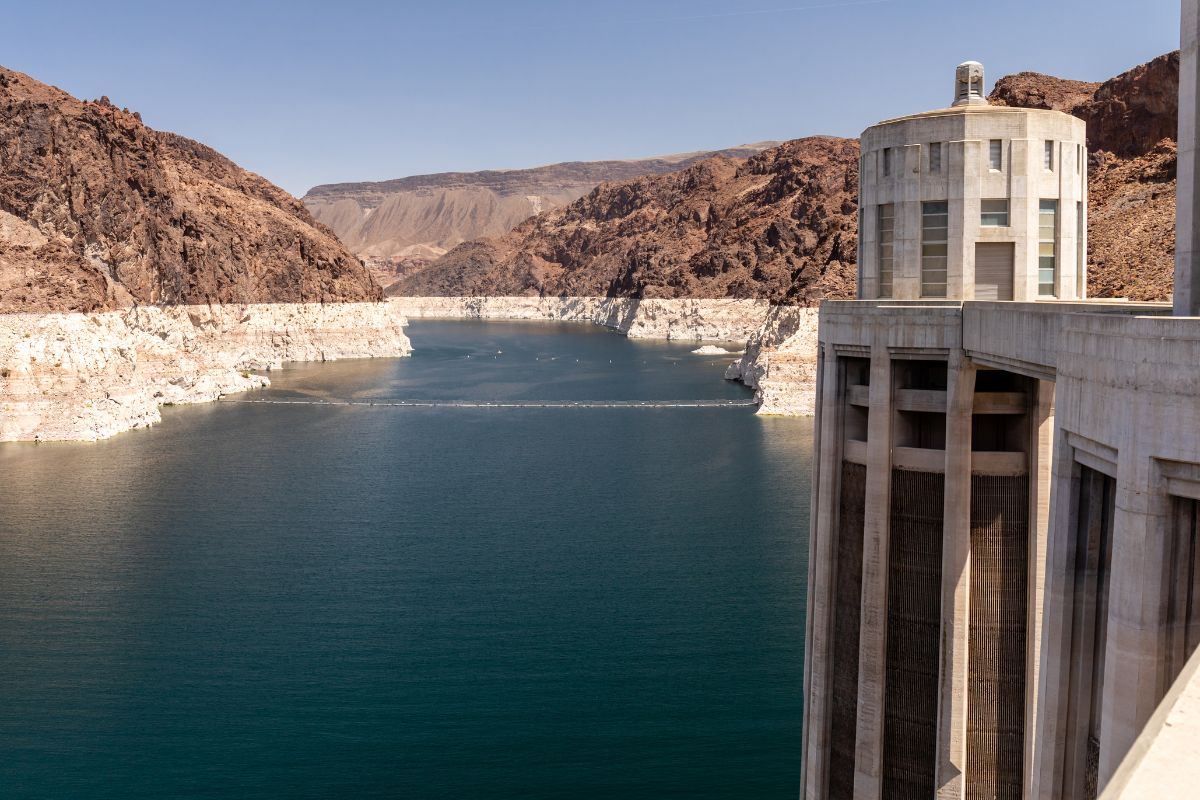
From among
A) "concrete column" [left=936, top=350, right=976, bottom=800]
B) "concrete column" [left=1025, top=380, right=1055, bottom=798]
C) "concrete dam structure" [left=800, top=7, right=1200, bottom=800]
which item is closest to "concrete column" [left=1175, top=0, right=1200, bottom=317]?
"concrete dam structure" [left=800, top=7, right=1200, bottom=800]

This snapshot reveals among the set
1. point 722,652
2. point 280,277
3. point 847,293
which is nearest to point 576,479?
point 722,652

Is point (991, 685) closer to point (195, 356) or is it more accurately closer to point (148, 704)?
point (148, 704)

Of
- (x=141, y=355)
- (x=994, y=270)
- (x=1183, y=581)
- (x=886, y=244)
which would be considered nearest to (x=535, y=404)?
(x=141, y=355)

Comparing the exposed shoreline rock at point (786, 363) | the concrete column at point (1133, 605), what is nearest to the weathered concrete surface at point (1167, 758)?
the concrete column at point (1133, 605)

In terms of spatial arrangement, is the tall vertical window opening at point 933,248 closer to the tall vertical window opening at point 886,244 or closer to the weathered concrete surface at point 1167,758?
the tall vertical window opening at point 886,244

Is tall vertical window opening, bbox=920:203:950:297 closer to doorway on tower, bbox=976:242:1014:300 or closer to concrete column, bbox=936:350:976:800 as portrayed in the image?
doorway on tower, bbox=976:242:1014:300

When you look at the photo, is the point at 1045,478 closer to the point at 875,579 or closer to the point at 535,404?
the point at 875,579
